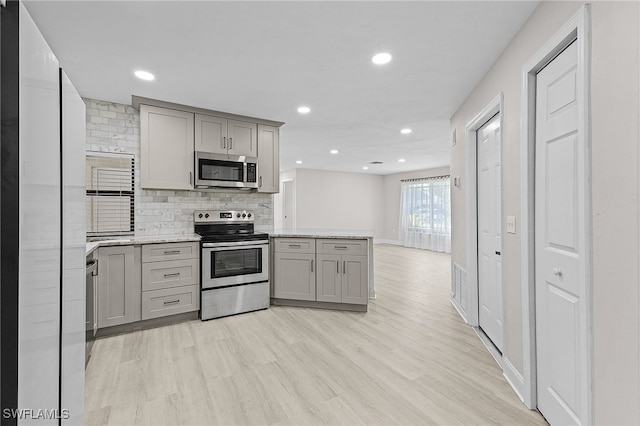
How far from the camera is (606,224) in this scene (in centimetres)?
119

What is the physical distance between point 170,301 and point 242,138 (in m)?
2.11

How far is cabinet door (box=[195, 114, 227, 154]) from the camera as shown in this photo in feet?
11.5

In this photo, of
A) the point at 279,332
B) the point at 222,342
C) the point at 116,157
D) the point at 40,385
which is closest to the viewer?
the point at 40,385

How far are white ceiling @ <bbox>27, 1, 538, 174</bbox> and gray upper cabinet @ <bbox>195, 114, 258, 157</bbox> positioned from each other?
0.65 feet

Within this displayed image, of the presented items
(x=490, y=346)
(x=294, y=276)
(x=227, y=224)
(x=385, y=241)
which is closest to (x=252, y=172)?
(x=227, y=224)

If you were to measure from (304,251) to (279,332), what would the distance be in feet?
3.41

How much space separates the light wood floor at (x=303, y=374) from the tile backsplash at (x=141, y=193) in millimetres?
1240

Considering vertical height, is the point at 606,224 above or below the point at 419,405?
above

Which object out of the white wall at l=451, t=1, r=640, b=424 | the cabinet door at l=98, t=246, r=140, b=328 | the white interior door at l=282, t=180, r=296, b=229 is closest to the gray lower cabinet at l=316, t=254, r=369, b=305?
the cabinet door at l=98, t=246, r=140, b=328

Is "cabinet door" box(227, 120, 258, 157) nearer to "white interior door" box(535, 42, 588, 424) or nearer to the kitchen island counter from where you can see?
the kitchen island counter

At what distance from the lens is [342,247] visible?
3.52 metres

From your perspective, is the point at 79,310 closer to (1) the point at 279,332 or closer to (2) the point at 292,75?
(1) the point at 279,332

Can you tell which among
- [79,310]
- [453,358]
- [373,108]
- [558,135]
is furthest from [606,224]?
[373,108]

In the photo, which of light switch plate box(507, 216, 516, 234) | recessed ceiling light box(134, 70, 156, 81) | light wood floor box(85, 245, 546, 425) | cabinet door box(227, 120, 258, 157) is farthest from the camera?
cabinet door box(227, 120, 258, 157)
